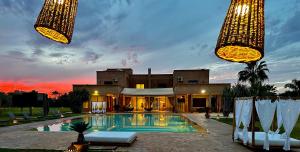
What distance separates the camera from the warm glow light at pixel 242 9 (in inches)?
77.2

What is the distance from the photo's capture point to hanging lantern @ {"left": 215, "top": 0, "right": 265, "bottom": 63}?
6.03 ft

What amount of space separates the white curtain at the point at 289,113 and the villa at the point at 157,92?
2454 centimetres

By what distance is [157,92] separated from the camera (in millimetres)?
38219

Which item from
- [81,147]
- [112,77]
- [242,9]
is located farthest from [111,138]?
[112,77]

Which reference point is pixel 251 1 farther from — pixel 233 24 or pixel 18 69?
pixel 18 69

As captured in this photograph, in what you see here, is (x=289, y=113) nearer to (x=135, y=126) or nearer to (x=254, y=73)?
(x=135, y=126)

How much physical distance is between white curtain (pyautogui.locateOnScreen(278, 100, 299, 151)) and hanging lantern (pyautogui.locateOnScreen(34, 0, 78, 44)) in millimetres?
8966

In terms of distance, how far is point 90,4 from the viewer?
2.39 meters

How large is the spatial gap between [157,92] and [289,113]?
95.3 feet

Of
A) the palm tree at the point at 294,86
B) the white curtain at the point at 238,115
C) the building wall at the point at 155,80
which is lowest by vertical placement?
the white curtain at the point at 238,115

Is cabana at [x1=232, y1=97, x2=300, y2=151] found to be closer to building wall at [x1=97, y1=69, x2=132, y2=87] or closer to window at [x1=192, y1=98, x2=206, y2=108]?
window at [x1=192, y1=98, x2=206, y2=108]

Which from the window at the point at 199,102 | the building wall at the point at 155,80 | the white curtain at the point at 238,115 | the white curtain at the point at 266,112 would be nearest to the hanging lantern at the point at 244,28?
the white curtain at the point at 266,112

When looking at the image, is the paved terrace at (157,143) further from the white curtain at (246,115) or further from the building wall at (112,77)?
the building wall at (112,77)

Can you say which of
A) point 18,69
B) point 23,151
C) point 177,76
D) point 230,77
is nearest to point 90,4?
point 23,151
